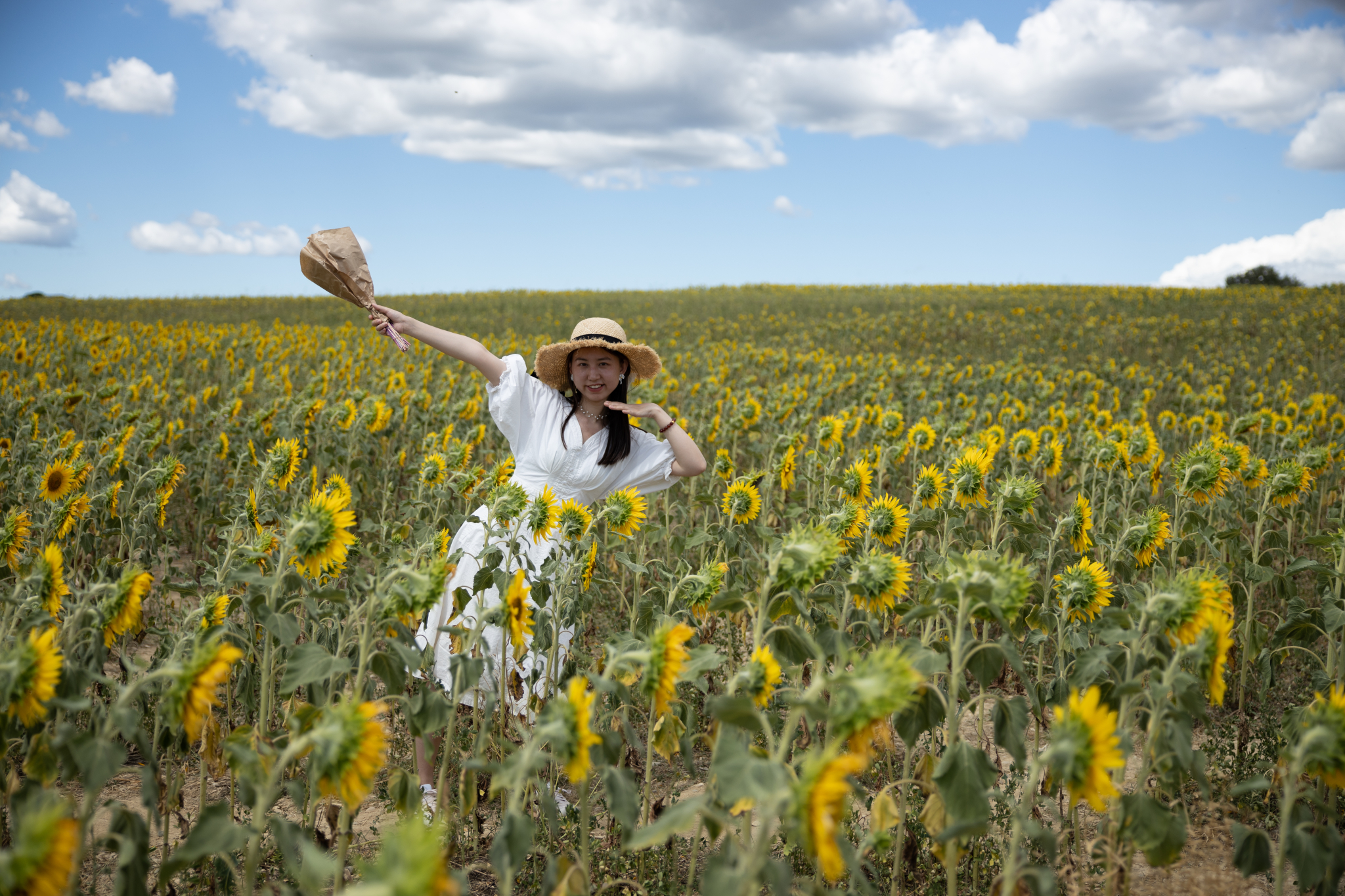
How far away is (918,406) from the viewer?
9.08 metres

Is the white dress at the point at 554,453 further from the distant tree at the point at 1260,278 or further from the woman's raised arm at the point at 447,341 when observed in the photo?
the distant tree at the point at 1260,278

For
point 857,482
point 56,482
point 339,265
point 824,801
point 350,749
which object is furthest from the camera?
point 56,482

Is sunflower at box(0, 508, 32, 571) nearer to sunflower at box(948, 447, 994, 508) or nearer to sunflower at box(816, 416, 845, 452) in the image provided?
sunflower at box(948, 447, 994, 508)

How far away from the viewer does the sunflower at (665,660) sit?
5.07 feet

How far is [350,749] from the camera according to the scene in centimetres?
136

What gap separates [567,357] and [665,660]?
2.39 metres

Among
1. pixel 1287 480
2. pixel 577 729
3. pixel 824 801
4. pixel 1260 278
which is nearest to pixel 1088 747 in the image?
pixel 824 801

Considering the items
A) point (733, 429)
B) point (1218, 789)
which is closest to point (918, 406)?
point (733, 429)

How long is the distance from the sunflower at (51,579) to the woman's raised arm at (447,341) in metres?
1.50

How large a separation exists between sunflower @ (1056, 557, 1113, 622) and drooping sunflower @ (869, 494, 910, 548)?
516 mm

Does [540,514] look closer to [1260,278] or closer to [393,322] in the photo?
[393,322]

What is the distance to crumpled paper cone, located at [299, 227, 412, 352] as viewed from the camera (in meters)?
3.01

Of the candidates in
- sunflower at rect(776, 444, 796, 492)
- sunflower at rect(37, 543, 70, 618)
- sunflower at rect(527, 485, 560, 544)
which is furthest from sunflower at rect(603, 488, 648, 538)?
sunflower at rect(776, 444, 796, 492)

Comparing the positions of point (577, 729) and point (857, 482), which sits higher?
point (857, 482)
